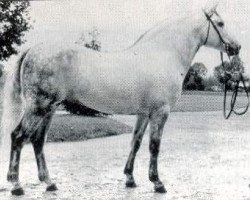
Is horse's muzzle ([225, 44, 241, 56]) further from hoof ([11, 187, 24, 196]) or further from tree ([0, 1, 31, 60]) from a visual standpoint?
tree ([0, 1, 31, 60])

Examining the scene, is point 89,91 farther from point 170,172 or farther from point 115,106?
point 170,172

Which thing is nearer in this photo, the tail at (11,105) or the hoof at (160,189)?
the tail at (11,105)

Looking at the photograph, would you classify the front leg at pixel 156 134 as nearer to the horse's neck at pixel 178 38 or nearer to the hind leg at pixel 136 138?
the hind leg at pixel 136 138

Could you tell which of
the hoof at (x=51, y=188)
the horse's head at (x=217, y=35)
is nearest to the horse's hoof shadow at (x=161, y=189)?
the hoof at (x=51, y=188)

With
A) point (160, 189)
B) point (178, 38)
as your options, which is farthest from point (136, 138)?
point (178, 38)

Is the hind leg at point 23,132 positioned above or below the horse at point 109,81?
below

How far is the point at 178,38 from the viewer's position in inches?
314

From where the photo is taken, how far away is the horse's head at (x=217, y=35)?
26.6 ft

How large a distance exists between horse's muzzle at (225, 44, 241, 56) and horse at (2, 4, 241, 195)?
252 millimetres

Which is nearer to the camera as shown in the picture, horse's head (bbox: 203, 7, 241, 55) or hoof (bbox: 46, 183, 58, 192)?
hoof (bbox: 46, 183, 58, 192)

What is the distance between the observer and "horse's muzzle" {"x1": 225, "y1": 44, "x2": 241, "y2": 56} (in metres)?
8.23

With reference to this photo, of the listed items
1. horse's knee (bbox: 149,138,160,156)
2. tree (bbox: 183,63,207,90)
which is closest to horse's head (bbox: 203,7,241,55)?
horse's knee (bbox: 149,138,160,156)

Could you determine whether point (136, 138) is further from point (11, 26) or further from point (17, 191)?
point (11, 26)

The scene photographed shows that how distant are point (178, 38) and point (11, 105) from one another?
8.01ft
